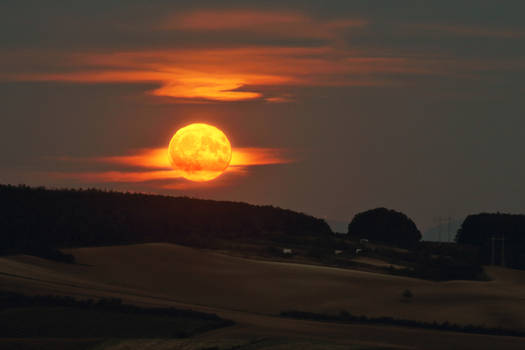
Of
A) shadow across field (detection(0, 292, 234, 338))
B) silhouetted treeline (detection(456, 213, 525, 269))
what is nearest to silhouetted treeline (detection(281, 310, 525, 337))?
shadow across field (detection(0, 292, 234, 338))

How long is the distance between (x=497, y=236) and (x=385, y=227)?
15602mm

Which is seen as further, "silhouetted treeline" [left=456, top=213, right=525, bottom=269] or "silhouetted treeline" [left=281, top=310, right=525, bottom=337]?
"silhouetted treeline" [left=456, top=213, right=525, bottom=269]

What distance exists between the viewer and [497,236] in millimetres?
145750

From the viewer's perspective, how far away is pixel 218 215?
451ft

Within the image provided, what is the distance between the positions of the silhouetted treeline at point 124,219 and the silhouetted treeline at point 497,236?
21472 mm

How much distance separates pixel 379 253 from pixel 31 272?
55.4 metres

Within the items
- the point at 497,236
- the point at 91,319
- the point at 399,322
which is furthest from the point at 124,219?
the point at 91,319

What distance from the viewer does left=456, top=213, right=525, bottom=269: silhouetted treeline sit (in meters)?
136

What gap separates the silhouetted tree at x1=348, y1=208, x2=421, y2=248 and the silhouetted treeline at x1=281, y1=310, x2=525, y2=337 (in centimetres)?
A: 8196

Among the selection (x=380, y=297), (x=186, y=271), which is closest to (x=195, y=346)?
(x=380, y=297)

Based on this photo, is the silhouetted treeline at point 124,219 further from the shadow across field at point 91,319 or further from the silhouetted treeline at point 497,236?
the shadow across field at point 91,319

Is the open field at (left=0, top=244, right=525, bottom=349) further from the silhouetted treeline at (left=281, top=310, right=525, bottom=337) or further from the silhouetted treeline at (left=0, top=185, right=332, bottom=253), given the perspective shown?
the silhouetted treeline at (left=0, top=185, right=332, bottom=253)

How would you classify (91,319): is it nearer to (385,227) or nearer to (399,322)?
(399,322)

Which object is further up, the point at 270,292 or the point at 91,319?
the point at 270,292
